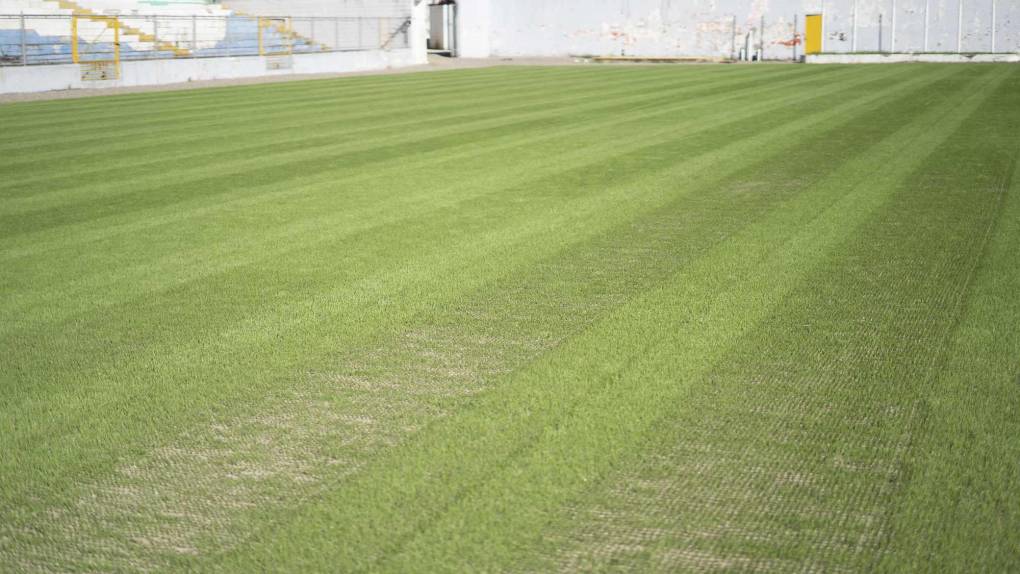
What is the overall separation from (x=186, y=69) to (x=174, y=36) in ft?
16.7

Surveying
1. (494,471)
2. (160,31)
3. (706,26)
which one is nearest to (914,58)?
(706,26)

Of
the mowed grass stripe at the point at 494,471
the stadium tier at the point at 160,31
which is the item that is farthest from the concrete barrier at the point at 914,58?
the mowed grass stripe at the point at 494,471

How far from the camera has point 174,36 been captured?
30.3 metres

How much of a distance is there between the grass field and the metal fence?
56.5 feet

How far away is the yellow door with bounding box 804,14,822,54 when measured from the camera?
35875 mm

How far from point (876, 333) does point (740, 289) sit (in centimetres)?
85

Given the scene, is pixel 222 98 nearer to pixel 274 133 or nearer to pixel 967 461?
pixel 274 133

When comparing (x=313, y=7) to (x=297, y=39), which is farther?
(x=313, y=7)

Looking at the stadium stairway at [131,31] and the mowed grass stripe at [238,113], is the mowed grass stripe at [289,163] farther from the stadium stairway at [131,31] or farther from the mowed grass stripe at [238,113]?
the stadium stairway at [131,31]

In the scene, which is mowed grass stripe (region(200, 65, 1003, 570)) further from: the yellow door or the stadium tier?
the yellow door

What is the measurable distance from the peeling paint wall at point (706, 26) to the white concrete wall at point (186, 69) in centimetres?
845

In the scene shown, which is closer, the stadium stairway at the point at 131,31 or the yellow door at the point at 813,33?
the stadium stairway at the point at 131,31

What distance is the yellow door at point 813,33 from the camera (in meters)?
35.9

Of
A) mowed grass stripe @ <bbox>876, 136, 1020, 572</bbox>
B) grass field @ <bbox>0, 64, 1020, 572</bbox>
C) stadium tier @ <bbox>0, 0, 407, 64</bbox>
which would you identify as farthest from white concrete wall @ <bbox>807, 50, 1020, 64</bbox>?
mowed grass stripe @ <bbox>876, 136, 1020, 572</bbox>
